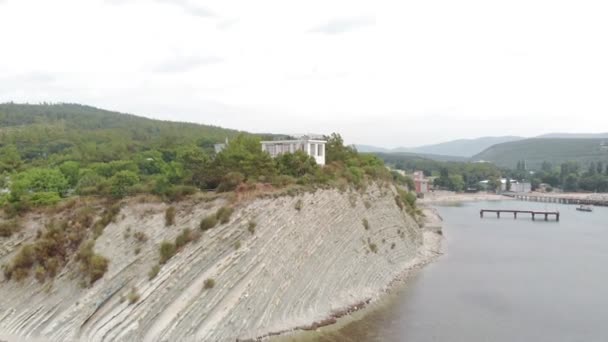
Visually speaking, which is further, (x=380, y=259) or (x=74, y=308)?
(x=380, y=259)

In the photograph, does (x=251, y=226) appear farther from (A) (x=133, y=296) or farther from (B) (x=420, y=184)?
(B) (x=420, y=184)

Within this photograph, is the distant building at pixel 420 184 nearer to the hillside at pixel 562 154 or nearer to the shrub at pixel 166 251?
the shrub at pixel 166 251

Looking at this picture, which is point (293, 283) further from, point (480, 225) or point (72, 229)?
point (480, 225)

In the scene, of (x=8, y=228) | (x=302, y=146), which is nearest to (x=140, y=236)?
(x=8, y=228)

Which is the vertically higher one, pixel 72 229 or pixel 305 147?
pixel 305 147

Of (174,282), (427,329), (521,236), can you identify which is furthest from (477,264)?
(174,282)


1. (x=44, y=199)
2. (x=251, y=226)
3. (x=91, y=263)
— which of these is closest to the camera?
(x=91, y=263)

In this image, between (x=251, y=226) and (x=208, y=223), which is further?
(x=251, y=226)
